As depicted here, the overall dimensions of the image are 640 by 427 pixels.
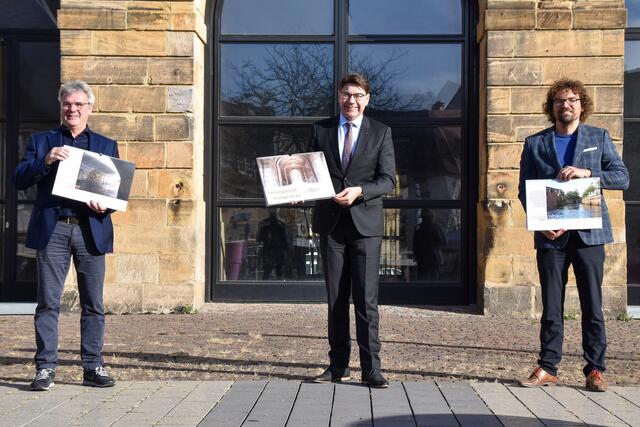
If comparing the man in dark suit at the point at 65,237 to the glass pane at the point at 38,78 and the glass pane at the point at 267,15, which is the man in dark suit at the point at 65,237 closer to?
the glass pane at the point at 267,15

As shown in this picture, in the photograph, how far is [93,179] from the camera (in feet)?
20.4

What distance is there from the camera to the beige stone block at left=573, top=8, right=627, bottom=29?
10.5 metres

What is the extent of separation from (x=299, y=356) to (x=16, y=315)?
4.66 m

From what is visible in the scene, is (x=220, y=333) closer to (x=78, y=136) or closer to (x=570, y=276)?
(x=78, y=136)

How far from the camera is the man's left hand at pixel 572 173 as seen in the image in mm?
6277

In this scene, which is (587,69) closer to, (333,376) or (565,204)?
(565,204)

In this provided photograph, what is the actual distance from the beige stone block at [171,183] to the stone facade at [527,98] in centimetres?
344

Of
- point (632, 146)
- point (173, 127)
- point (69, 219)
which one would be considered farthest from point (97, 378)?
point (632, 146)

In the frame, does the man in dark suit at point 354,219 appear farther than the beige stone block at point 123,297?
No

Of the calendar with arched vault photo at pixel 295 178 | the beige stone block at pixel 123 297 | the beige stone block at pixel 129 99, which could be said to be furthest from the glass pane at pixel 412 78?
the calendar with arched vault photo at pixel 295 178

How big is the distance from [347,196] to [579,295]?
5.72ft

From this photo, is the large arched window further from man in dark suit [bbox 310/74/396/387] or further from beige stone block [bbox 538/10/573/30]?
man in dark suit [bbox 310/74/396/387]

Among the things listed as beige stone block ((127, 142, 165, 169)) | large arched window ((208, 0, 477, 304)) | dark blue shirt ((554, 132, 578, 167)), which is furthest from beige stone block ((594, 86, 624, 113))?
beige stone block ((127, 142, 165, 169))

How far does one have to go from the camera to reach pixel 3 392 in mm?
6020
